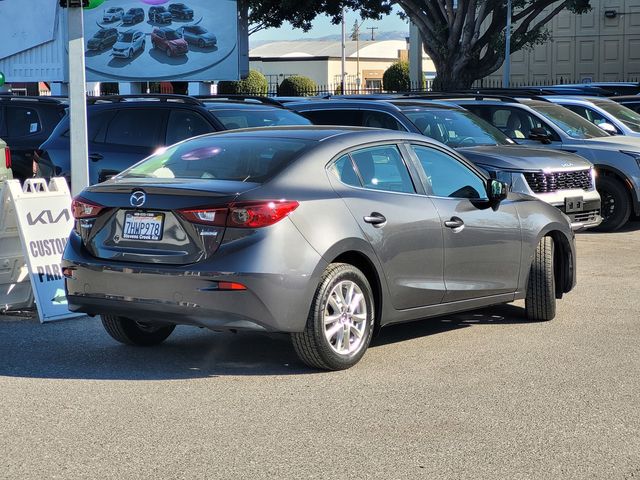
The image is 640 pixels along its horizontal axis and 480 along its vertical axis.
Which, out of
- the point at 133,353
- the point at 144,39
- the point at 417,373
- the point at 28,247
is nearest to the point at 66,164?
the point at 28,247

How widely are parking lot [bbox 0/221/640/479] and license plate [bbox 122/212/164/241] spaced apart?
890 mm

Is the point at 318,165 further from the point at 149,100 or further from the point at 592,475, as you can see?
the point at 149,100

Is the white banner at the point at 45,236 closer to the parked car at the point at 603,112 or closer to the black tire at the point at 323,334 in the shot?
the black tire at the point at 323,334

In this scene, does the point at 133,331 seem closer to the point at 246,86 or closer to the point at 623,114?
the point at 623,114

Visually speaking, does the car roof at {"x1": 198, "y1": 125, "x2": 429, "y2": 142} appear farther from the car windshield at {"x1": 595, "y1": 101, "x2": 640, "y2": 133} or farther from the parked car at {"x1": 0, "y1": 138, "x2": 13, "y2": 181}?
the car windshield at {"x1": 595, "y1": 101, "x2": 640, "y2": 133}

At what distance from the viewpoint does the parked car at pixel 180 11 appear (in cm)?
3912

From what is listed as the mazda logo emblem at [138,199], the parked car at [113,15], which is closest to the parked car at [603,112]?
the mazda logo emblem at [138,199]

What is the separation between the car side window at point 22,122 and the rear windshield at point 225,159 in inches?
398

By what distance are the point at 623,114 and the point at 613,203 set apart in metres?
3.36

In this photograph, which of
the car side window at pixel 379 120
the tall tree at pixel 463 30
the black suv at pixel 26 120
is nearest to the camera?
the car side window at pixel 379 120

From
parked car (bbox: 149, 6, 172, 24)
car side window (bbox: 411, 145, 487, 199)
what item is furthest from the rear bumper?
parked car (bbox: 149, 6, 172, 24)

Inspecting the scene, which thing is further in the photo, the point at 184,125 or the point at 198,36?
the point at 198,36

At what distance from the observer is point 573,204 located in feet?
43.7

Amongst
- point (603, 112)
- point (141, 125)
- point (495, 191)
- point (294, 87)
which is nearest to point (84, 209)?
point (495, 191)
